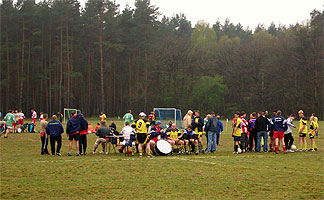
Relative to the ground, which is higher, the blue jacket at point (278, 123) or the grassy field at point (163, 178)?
the blue jacket at point (278, 123)

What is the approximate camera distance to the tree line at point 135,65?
62344mm

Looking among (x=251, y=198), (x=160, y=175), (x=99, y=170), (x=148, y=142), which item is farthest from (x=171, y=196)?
(x=148, y=142)

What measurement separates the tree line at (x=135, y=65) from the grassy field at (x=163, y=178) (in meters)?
49.1

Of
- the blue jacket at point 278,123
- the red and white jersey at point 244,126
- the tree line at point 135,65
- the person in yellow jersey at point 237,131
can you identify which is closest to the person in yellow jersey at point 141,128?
the person in yellow jersey at point 237,131

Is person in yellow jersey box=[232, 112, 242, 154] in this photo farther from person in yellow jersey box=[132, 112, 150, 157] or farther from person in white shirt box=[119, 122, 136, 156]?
person in white shirt box=[119, 122, 136, 156]

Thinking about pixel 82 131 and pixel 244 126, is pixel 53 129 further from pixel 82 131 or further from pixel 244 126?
pixel 244 126

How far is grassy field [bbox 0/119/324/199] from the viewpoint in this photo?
919 centimetres

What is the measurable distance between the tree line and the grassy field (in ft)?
161

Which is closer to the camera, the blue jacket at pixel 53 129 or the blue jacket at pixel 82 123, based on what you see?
the blue jacket at pixel 53 129

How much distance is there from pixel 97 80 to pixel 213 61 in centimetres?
2101

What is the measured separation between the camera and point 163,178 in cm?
1128

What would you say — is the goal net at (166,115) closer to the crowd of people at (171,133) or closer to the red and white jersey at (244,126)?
the crowd of people at (171,133)

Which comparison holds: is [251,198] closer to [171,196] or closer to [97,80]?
[171,196]

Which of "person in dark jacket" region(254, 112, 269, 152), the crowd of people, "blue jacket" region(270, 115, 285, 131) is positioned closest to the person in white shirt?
the crowd of people
